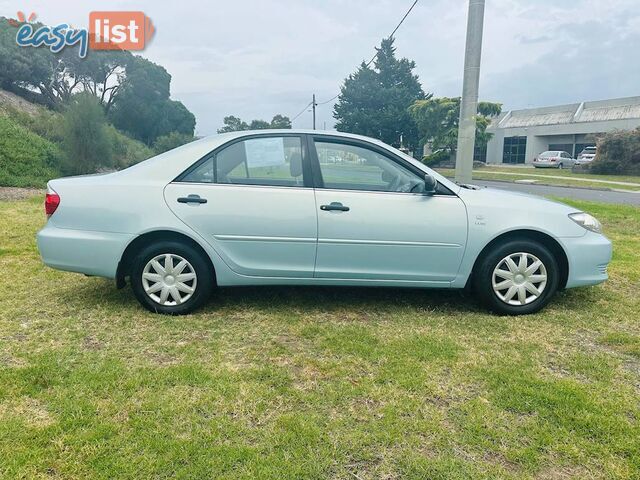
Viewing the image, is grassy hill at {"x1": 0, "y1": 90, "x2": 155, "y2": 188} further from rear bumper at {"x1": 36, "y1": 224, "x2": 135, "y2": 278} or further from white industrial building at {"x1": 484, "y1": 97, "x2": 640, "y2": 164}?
white industrial building at {"x1": 484, "y1": 97, "x2": 640, "y2": 164}

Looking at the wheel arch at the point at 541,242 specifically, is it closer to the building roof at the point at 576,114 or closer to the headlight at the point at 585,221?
the headlight at the point at 585,221

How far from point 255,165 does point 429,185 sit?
143 centimetres

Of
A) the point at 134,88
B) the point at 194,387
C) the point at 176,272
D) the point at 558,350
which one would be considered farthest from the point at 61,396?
the point at 134,88

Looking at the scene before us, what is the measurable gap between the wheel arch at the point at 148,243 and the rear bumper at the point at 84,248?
5 centimetres

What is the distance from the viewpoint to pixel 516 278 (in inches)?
152

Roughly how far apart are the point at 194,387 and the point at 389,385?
3.74 ft

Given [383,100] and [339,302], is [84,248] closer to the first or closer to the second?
[339,302]

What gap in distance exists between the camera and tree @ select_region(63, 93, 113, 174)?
58.3ft

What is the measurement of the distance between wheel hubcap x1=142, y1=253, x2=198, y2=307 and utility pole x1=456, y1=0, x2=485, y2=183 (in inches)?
173

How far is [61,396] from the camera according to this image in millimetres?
2578

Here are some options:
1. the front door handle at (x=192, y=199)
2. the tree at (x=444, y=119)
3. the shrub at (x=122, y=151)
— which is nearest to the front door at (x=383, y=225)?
the front door handle at (x=192, y=199)

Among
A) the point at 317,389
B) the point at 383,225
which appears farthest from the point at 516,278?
the point at 317,389

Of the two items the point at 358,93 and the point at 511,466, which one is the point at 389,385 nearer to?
the point at 511,466

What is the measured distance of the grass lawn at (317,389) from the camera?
6.97 ft
